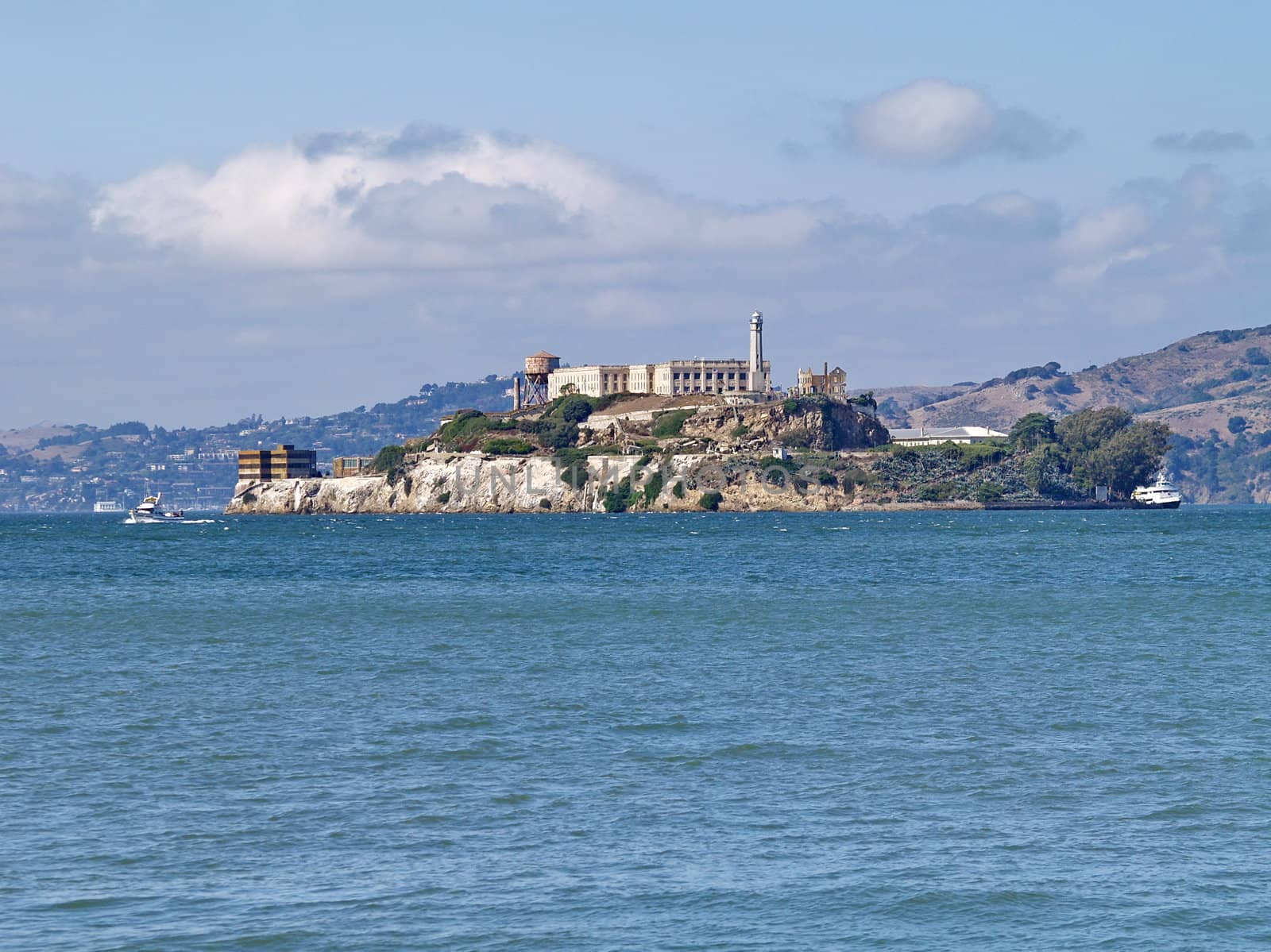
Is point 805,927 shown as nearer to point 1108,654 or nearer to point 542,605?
point 1108,654

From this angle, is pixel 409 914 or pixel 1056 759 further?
pixel 1056 759

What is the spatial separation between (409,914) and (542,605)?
44.4m

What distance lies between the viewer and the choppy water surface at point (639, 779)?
18312 millimetres

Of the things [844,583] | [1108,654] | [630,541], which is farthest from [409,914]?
[630,541]

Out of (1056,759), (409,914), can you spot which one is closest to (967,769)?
(1056,759)

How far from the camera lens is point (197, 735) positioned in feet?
98.8

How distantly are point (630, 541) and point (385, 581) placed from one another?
48775 millimetres

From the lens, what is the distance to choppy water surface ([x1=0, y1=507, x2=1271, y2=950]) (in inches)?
721

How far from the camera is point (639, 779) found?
1005 inches

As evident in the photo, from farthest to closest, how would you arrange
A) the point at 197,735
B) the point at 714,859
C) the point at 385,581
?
the point at 385,581, the point at 197,735, the point at 714,859

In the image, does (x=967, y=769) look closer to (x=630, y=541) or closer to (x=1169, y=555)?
(x=1169, y=555)

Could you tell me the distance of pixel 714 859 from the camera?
2050cm

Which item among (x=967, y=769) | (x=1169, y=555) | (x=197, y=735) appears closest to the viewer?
(x=967, y=769)

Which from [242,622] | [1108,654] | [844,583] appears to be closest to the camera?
[1108,654]
